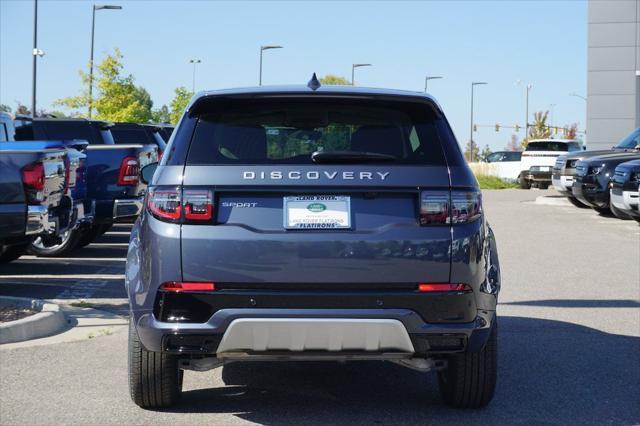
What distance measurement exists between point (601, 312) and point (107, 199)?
7.50 meters

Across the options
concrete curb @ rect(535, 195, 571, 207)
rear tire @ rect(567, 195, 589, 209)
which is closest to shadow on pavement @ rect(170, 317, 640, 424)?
rear tire @ rect(567, 195, 589, 209)

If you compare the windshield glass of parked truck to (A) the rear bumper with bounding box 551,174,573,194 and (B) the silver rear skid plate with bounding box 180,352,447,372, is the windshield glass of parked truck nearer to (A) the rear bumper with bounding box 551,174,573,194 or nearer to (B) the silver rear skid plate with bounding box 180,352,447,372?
(A) the rear bumper with bounding box 551,174,573,194

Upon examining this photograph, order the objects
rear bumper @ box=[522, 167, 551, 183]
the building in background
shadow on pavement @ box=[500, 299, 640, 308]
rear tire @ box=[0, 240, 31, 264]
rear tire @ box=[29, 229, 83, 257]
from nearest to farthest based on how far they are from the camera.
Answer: shadow on pavement @ box=[500, 299, 640, 308], rear tire @ box=[0, 240, 31, 264], rear tire @ box=[29, 229, 83, 257], rear bumper @ box=[522, 167, 551, 183], the building in background

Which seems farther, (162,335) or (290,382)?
(290,382)

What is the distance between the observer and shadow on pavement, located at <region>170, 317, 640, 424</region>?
5957 mm

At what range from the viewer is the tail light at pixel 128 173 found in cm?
1518

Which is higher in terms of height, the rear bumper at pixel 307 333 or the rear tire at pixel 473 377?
the rear bumper at pixel 307 333

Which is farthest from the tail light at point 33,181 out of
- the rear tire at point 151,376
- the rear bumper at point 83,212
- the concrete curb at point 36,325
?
the rear tire at point 151,376

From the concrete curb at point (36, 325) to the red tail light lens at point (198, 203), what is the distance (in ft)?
11.2

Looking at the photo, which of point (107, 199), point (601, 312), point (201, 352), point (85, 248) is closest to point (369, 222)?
point (201, 352)

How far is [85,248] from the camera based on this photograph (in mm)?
16562

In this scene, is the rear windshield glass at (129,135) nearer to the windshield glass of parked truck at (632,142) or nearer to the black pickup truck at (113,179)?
the black pickup truck at (113,179)

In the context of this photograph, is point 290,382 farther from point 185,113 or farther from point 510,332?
point 510,332

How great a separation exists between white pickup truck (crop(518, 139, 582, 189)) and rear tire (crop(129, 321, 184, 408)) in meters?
35.3
